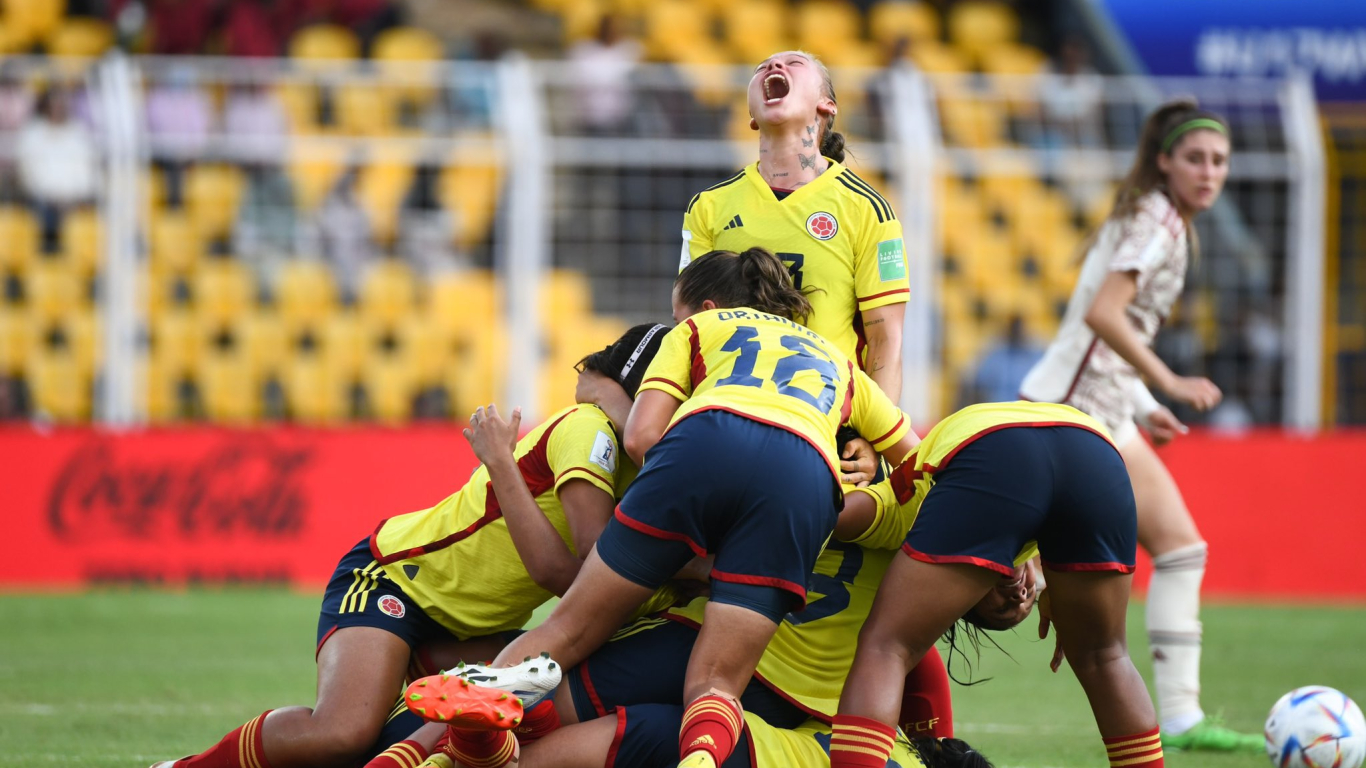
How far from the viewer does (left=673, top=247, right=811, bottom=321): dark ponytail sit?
4.44 m

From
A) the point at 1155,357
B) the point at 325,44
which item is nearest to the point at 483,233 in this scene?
the point at 325,44

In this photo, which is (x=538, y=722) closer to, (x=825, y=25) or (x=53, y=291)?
(x=53, y=291)

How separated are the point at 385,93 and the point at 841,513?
765cm

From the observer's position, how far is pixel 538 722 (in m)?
3.90

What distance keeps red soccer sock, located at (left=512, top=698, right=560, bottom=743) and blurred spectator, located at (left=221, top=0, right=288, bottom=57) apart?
413 inches

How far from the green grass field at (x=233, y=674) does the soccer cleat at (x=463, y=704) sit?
1662 mm

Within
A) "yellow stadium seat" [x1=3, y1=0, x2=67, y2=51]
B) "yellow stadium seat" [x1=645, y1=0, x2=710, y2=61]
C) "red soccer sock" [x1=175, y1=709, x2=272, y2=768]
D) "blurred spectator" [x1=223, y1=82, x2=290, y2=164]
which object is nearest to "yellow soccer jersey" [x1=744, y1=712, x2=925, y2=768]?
"red soccer sock" [x1=175, y1=709, x2=272, y2=768]

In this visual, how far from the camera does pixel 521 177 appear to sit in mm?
10664

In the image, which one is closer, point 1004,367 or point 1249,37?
point 1004,367

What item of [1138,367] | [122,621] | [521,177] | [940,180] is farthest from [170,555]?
[1138,367]

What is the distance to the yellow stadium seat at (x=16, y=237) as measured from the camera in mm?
10672

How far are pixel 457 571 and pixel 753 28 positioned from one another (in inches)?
442

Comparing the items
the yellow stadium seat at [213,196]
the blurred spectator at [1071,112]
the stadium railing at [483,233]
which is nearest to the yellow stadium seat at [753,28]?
the stadium railing at [483,233]

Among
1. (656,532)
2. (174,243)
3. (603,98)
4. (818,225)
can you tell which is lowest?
(656,532)
